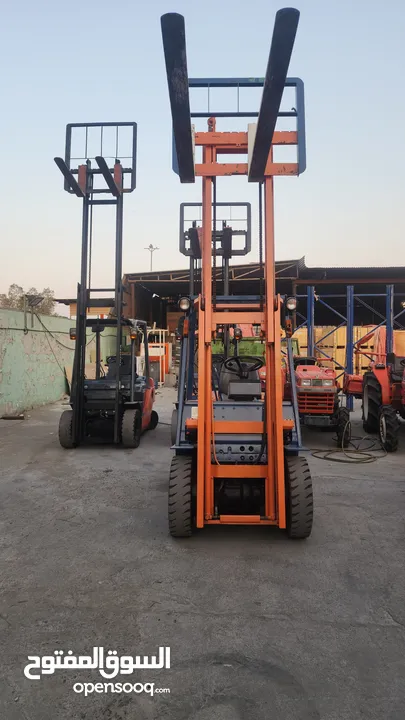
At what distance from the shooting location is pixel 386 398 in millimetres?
9523

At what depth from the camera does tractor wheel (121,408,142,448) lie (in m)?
8.57

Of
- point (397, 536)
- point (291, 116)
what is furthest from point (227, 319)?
point (397, 536)

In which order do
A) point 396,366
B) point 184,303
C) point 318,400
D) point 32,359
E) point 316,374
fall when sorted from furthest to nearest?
point 32,359
point 396,366
point 316,374
point 318,400
point 184,303

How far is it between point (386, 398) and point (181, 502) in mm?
6591

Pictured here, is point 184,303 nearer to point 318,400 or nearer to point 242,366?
point 242,366

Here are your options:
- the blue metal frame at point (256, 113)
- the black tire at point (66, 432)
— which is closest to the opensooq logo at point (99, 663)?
the blue metal frame at point (256, 113)

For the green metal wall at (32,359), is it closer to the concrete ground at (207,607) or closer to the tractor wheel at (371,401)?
the concrete ground at (207,607)

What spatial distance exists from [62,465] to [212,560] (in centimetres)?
422

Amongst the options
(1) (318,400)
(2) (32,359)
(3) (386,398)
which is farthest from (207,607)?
(2) (32,359)

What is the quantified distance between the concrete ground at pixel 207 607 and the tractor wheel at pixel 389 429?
2.75 meters

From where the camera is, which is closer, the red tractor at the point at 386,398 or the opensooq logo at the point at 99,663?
the opensooq logo at the point at 99,663

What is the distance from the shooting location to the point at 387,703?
2350mm

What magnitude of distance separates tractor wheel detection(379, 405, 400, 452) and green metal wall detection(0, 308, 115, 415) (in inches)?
364

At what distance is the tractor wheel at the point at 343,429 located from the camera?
29.2 feet
